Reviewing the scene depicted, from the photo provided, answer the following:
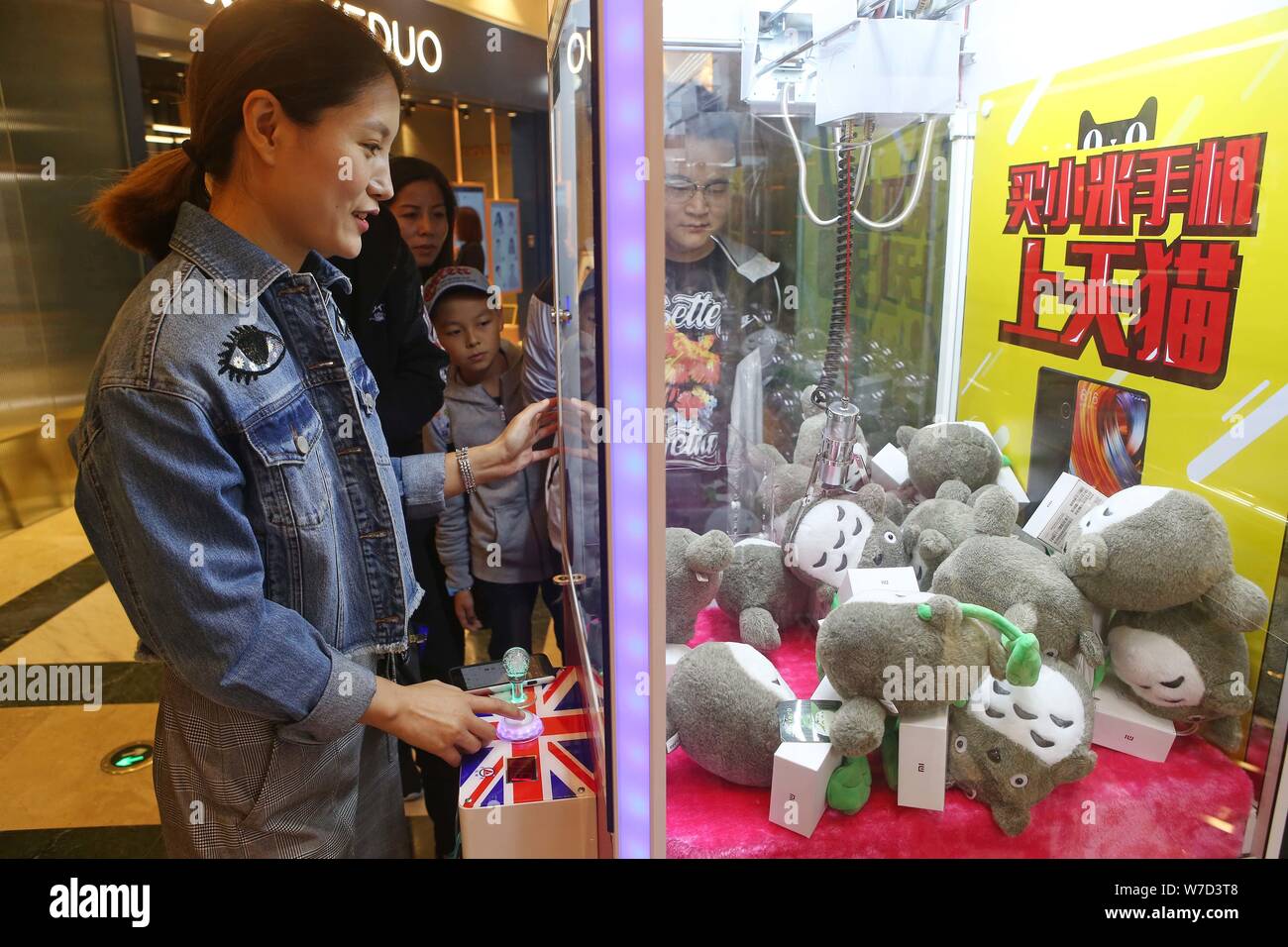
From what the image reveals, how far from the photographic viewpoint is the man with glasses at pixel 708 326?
148 cm

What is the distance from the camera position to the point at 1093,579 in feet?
4.23

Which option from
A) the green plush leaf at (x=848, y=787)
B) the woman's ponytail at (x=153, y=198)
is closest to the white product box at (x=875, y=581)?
the green plush leaf at (x=848, y=787)

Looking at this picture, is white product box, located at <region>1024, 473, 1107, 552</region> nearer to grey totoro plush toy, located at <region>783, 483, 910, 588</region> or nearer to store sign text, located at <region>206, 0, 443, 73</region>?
grey totoro plush toy, located at <region>783, 483, 910, 588</region>

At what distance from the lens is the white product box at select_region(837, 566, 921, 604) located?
126 cm

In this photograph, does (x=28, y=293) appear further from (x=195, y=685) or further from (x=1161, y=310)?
(x=1161, y=310)

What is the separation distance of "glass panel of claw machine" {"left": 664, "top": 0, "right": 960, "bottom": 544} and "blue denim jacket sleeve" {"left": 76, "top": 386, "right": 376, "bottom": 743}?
2.31 feet

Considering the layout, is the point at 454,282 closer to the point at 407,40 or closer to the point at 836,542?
the point at 836,542

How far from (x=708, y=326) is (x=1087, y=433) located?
748 millimetres

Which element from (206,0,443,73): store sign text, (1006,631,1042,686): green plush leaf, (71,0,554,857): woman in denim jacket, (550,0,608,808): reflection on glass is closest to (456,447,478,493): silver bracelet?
(550,0,608,808): reflection on glass

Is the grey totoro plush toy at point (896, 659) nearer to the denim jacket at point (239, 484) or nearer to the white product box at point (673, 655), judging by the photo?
the white product box at point (673, 655)

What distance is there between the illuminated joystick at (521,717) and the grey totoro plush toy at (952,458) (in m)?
0.91

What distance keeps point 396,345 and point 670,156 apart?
0.67 metres
